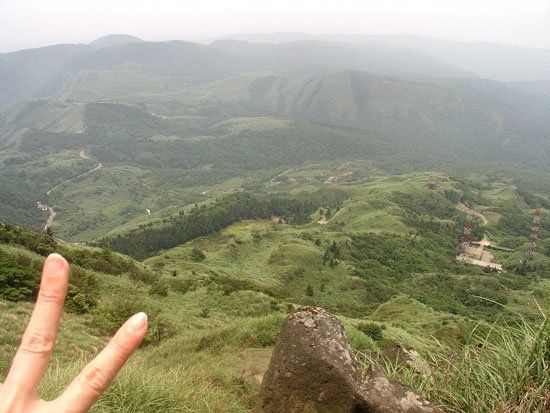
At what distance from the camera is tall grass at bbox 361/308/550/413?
4621 mm

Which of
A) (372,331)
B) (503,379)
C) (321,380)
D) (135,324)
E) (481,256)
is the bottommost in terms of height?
(481,256)

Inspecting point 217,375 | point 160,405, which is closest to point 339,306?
point 217,375

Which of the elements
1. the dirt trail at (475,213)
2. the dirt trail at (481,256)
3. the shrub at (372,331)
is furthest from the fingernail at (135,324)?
the dirt trail at (475,213)

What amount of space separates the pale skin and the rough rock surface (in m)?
4.06

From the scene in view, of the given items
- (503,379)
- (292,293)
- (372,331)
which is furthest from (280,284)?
A: (503,379)

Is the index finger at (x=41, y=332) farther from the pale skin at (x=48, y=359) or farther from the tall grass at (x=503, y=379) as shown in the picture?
the tall grass at (x=503, y=379)

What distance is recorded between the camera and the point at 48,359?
2.11 meters

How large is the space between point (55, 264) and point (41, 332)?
1.32ft

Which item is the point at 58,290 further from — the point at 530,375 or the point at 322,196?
the point at 322,196

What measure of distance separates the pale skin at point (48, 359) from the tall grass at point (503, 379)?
448 cm

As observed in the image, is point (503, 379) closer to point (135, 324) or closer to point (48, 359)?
point (135, 324)

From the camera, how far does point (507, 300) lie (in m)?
68.0

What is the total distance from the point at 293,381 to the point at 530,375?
10.1 ft

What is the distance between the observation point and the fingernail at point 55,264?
82.3 inches
